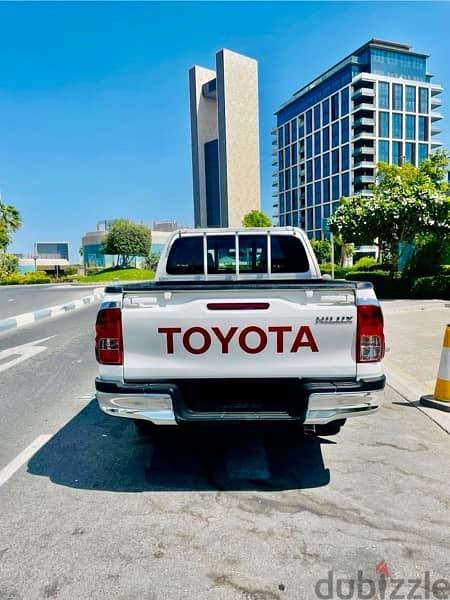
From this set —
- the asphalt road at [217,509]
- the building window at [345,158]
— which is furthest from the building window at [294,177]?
the asphalt road at [217,509]

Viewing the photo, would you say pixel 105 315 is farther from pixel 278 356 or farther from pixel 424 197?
pixel 424 197

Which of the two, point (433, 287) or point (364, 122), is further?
point (364, 122)

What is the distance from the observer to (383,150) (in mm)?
85438

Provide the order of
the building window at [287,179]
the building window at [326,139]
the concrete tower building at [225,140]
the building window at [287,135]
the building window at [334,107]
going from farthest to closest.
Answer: the building window at [287,179], the building window at [287,135], the concrete tower building at [225,140], the building window at [326,139], the building window at [334,107]

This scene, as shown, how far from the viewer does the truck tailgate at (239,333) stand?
123 inches

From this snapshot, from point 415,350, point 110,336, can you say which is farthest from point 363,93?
point 110,336

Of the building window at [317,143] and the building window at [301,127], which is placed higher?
the building window at [301,127]

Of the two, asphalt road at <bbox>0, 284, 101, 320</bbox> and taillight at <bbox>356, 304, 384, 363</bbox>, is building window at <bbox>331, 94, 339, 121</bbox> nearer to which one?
asphalt road at <bbox>0, 284, 101, 320</bbox>

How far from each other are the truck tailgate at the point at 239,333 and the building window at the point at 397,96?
9549 centimetres

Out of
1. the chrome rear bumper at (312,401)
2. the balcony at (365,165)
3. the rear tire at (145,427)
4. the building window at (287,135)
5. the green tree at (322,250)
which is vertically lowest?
the rear tire at (145,427)

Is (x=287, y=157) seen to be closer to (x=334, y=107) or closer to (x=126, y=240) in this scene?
(x=334, y=107)

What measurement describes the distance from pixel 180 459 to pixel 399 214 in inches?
663

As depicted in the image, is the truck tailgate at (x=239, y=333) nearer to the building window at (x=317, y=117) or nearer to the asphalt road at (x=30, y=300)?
the asphalt road at (x=30, y=300)

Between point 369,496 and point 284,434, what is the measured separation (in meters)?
1.26
